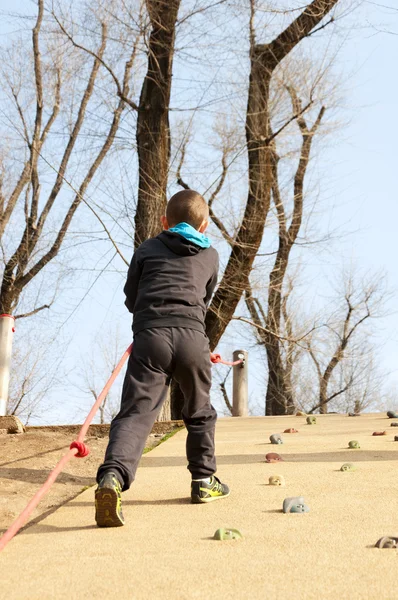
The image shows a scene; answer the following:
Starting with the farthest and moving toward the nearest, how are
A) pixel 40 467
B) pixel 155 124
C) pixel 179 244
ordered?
1. pixel 155 124
2. pixel 40 467
3. pixel 179 244

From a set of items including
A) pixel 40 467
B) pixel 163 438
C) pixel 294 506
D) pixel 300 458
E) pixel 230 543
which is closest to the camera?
pixel 230 543

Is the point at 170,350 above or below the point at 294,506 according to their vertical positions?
above

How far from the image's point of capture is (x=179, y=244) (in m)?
3.20

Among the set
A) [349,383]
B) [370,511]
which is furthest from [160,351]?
[349,383]

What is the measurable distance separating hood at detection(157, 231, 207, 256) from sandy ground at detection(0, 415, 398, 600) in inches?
42.3

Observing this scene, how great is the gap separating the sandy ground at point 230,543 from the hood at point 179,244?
3.52ft

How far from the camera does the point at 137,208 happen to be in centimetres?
845

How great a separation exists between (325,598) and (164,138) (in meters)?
7.47

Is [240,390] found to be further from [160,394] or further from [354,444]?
[160,394]

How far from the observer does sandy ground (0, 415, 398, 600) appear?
1885mm

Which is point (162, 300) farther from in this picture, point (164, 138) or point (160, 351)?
point (164, 138)

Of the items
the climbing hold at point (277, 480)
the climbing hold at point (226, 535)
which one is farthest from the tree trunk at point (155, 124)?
the climbing hold at point (226, 535)

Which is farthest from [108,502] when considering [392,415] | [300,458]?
[392,415]

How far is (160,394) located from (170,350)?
7.5 inches
